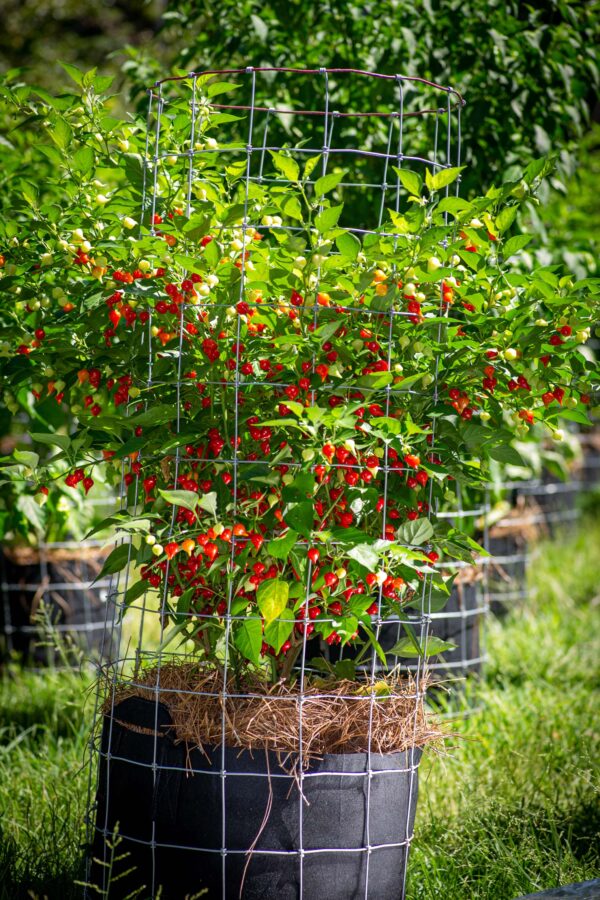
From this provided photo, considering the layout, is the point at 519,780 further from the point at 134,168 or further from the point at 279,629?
the point at 134,168

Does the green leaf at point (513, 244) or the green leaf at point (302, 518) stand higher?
the green leaf at point (513, 244)

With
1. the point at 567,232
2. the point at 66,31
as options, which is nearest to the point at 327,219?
the point at 567,232

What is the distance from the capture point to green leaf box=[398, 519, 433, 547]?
1761 mm

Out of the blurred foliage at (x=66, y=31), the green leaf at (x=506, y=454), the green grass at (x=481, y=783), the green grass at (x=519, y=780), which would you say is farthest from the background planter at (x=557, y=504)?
the blurred foliage at (x=66, y=31)

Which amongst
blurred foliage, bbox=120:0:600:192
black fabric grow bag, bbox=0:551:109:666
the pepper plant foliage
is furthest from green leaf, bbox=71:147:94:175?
black fabric grow bag, bbox=0:551:109:666

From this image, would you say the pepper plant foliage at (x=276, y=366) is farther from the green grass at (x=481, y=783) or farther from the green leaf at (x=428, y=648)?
the green grass at (x=481, y=783)

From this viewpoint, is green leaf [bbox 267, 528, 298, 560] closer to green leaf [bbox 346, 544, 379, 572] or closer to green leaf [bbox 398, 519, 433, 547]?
green leaf [bbox 346, 544, 379, 572]

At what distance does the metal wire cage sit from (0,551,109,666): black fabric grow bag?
5.85 feet

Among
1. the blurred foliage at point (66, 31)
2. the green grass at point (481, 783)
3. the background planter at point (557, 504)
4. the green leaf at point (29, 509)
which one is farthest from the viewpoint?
the blurred foliage at point (66, 31)

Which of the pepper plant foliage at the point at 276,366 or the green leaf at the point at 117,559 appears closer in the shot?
the pepper plant foliage at the point at 276,366

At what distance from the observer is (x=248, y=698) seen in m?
1.86

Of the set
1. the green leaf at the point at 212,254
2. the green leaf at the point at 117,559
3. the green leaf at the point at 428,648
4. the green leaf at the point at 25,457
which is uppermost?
the green leaf at the point at 212,254

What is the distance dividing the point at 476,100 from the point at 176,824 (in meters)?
1.97

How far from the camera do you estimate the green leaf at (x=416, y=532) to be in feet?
5.78
